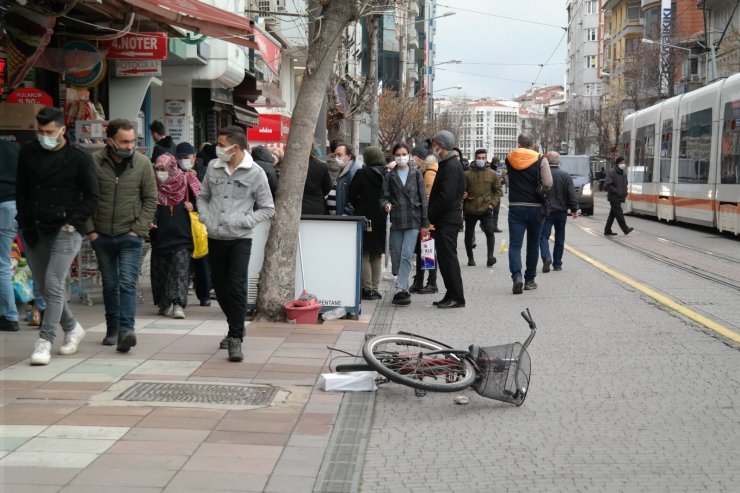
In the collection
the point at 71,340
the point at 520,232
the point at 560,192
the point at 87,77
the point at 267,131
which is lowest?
the point at 71,340

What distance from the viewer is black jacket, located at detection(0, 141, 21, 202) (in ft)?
31.5

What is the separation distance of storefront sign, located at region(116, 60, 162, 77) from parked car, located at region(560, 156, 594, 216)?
24.3 metres

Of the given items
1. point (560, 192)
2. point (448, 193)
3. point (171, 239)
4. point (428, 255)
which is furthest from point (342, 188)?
point (560, 192)

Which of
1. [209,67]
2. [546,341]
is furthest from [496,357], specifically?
[209,67]

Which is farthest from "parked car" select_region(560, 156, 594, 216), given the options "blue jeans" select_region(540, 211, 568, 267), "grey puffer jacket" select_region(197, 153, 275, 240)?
"grey puffer jacket" select_region(197, 153, 275, 240)

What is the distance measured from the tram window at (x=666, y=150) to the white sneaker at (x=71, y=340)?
2423 cm

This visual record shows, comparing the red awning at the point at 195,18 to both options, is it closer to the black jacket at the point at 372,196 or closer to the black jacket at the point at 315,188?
the black jacket at the point at 315,188

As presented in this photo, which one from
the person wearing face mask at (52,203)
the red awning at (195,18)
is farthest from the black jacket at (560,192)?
the person wearing face mask at (52,203)

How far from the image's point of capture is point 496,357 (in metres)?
7.17

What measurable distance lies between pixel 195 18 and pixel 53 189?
432 cm

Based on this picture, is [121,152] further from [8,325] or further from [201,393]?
[201,393]

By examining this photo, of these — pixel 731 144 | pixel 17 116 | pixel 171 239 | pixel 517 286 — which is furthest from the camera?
pixel 731 144

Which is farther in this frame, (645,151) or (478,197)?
(645,151)

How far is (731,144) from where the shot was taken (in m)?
23.8
